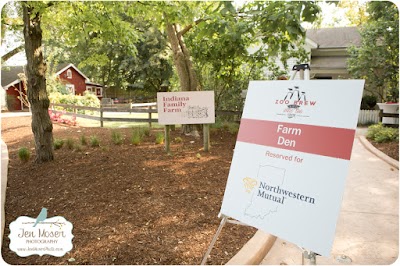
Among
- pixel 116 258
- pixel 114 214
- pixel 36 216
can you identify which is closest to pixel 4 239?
pixel 36 216

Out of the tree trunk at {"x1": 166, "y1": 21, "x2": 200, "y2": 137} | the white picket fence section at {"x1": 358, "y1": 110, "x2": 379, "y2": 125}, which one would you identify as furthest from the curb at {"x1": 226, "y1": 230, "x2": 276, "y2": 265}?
the white picket fence section at {"x1": 358, "y1": 110, "x2": 379, "y2": 125}

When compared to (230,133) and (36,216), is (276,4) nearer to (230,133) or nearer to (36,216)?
(36,216)

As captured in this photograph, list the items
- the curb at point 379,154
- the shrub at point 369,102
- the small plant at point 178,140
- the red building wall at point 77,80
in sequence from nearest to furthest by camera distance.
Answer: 1. the curb at point 379,154
2. the small plant at point 178,140
3. the shrub at point 369,102
4. the red building wall at point 77,80

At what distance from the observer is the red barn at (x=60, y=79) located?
2359 centimetres

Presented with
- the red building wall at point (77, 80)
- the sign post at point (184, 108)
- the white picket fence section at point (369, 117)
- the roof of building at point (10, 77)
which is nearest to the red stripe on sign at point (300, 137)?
the sign post at point (184, 108)

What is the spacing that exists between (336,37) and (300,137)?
2163cm

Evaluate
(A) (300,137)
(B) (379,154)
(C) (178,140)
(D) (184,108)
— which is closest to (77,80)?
(C) (178,140)

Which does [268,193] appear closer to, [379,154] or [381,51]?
[379,154]

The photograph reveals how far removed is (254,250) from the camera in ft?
10.0

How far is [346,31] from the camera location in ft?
70.1

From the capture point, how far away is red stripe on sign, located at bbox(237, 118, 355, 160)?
2119 millimetres

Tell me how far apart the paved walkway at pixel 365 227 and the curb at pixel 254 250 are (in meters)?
0.09

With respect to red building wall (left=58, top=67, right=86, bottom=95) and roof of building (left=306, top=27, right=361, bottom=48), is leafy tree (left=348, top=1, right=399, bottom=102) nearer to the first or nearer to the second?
roof of building (left=306, top=27, right=361, bottom=48)

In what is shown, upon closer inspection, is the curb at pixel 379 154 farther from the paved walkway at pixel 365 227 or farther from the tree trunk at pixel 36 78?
the tree trunk at pixel 36 78
